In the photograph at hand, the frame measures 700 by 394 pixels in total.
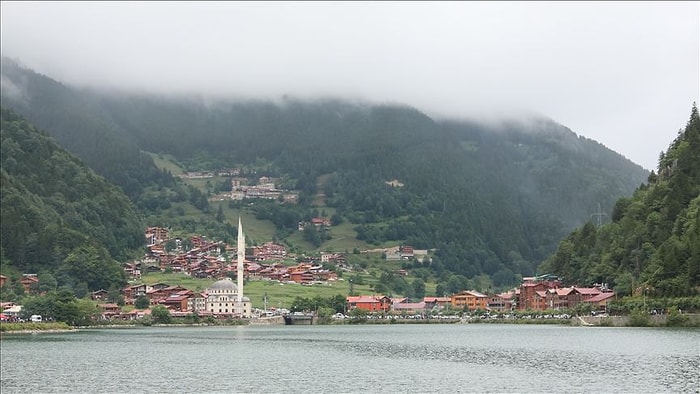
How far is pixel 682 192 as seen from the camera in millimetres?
131000

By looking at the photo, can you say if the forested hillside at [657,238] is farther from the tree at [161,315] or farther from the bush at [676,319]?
the tree at [161,315]

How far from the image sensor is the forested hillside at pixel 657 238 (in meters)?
114

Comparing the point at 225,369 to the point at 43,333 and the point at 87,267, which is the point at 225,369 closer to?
the point at 43,333

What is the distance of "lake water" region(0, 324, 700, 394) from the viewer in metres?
56.6

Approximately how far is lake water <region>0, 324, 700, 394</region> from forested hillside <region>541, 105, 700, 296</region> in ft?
51.6

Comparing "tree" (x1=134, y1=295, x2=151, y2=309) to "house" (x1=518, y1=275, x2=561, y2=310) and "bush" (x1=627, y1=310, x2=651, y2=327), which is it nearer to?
"house" (x1=518, y1=275, x2=561, y2=310)

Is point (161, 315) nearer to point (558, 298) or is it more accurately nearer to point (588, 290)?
point (558, 298)

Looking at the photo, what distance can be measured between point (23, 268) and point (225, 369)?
139m

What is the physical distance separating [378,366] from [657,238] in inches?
2841

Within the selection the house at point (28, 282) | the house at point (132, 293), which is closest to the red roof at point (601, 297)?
the house at point (132, 293)

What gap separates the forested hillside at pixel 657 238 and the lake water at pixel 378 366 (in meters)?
15.7

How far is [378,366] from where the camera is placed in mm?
70688

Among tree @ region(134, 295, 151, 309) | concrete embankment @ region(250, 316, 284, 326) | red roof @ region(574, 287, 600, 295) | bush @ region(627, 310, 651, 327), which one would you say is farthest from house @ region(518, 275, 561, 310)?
tree @ region(134, 295, 151, 309)

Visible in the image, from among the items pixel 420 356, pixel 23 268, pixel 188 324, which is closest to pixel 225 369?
pixel 420 356
